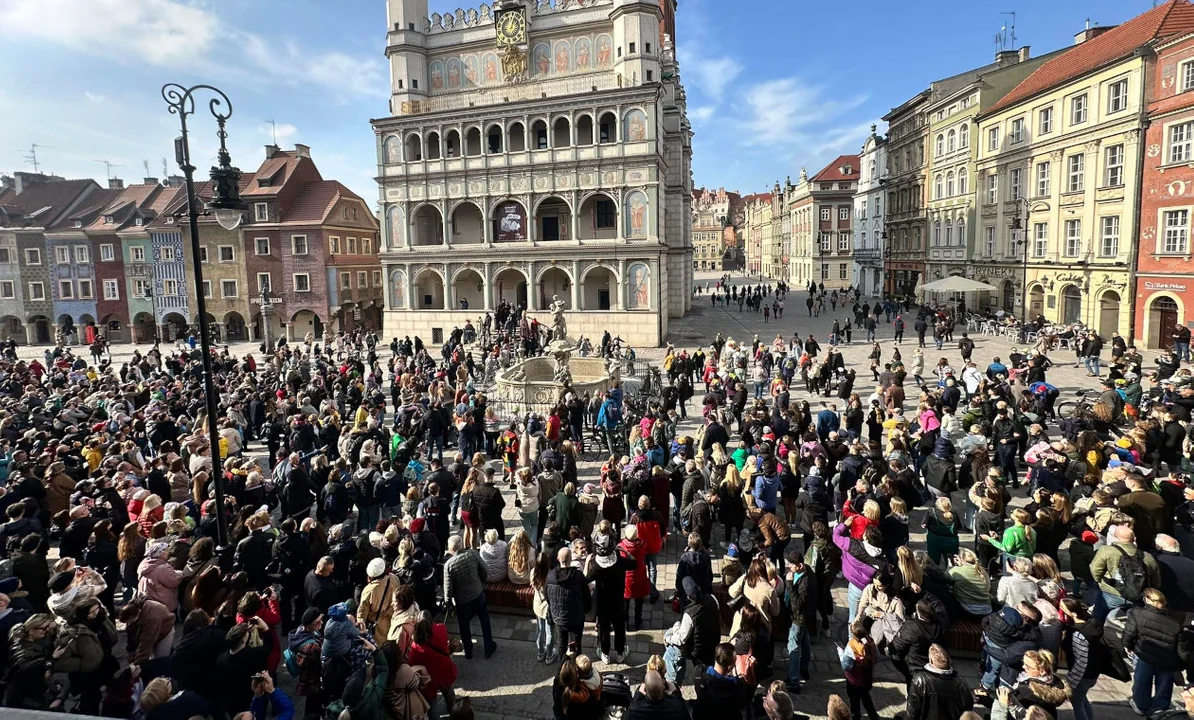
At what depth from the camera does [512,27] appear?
3841cm

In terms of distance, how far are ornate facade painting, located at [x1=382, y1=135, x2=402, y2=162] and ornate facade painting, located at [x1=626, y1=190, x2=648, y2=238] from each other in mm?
14811

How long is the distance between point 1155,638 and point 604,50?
1515 inches

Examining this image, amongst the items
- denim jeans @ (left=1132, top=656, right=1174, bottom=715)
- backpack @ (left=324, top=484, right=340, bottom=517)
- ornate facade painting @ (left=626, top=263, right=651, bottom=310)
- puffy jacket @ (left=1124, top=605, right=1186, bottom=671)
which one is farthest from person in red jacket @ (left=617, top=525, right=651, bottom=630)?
ornate facade painting @ (left=626, top=263, right=651, bottom=310)

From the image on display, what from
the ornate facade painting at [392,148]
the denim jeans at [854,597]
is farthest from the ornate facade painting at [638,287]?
the denim jeans at [854,597]

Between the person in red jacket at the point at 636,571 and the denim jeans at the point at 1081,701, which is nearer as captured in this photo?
the denim jeans at the point at 1081,701

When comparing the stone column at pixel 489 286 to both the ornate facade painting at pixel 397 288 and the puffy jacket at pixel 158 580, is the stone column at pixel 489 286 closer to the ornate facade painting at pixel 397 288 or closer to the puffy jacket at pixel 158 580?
the ornate facade painting at pixel 397 288

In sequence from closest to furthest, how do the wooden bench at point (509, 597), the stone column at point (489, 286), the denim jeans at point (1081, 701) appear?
the denim jeans at point (1081, 701)
the wooden bench at point (509, 597)
the stone column at point (489, 286)

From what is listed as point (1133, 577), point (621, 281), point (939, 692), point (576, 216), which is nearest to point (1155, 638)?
point (1133, 577)

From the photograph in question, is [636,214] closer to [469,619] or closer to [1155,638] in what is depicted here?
[469,619]

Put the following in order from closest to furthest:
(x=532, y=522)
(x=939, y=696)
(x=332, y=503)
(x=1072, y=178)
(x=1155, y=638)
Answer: (x=939, y=696)
(x=1155, y=638)
(x=332, y=503)
(x=532, y=522)
(x=1072, y=178)

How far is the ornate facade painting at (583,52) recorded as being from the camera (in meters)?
38.0

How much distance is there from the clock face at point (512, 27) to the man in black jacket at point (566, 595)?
38254 millimetres

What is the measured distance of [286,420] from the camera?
14938mm

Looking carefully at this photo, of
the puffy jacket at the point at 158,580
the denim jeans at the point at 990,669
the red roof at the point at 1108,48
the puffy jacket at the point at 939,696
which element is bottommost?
the denim jeans at the point at 990,669
